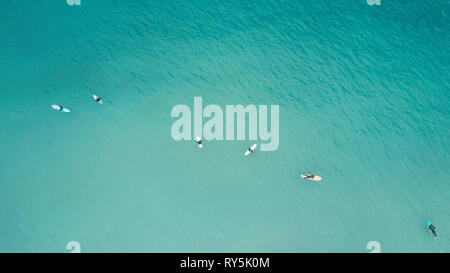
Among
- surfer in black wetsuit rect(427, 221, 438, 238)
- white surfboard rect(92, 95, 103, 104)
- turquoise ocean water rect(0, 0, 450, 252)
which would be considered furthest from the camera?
white surfboard rect(92, 95, 103, 104)

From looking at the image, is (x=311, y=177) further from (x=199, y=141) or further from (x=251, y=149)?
(x=199, y=141)

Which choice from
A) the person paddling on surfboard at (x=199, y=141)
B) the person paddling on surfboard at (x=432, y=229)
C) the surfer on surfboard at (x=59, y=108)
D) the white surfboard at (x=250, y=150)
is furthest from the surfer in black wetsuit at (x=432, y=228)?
the surfer on surfboard at (x=59, y=108)

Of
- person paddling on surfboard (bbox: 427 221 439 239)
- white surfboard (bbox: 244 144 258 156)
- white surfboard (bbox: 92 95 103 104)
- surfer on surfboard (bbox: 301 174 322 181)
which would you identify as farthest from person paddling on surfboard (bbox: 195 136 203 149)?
person paddling on surfboard (bbox: 427 221 439 239)

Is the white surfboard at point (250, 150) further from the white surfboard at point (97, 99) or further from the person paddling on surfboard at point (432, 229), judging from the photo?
the person paddling on surfboard at point (432, 229)

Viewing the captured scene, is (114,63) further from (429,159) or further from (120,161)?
(429,159)

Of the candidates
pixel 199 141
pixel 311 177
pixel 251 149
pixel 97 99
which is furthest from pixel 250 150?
pixel 97 99

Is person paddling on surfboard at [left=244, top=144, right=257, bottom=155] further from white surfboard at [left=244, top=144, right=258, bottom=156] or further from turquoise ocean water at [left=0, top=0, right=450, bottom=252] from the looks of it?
turquoise ocean water at [left=0, top=0, right=450, bottom=252]

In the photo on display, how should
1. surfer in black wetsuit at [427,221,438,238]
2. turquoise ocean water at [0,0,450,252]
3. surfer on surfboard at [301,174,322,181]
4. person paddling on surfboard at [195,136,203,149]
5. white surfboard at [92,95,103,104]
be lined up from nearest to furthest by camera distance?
surfer in black wetsuit at [427,221,438,238] < turquoise ocean water at [0,0,450,252] < surfer on surfboard at [301,174,322,181] < person paddling on surfboard at [195,136,203,149] < white surfboard at [92,95,103,104]
